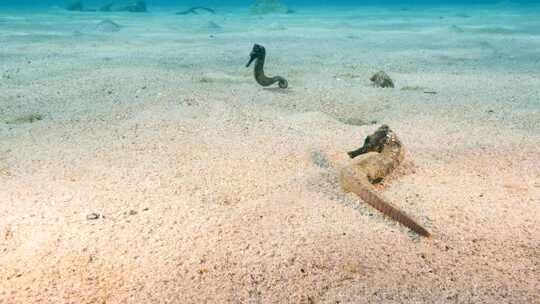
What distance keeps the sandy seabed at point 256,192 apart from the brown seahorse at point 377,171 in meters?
0.09

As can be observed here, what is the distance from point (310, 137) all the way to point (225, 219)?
2179 mm

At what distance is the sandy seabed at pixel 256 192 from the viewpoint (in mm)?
2787

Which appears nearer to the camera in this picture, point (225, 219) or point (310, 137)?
point (225, 219)

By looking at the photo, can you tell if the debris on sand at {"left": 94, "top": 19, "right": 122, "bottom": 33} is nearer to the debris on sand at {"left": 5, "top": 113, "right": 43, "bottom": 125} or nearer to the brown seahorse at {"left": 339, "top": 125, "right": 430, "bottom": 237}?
the debris on sand at {"left": 5, "top": 113, "right": 43, "bottom": 125}

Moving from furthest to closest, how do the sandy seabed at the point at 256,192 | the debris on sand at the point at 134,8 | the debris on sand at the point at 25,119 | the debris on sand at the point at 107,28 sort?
the debris on sand at the point at 134,8 → the debris on sand at the point at 107,28 → the debris on sand at the point at 25,119 → the sandy seabed at the point at 256,192

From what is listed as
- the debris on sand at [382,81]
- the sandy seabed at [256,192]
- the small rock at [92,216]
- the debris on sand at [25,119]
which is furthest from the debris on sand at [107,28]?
the small rock at [92,216]

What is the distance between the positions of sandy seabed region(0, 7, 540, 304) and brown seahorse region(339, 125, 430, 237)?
0.09 m

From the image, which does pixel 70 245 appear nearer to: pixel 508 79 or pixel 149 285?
pixel 149 285

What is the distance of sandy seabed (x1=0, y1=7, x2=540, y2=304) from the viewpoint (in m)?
2.79

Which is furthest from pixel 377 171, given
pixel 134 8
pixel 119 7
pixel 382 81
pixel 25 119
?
pixel 119 7

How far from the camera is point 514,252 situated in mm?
3125


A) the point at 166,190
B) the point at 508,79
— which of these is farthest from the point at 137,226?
the point at 508,79

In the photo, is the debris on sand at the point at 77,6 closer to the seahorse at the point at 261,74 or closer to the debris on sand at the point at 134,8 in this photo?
the debris on sand at the point at 134,8

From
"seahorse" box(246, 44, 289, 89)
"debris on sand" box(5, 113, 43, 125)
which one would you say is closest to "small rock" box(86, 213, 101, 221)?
"debris on sand" box(5, 113, 43, 125)
